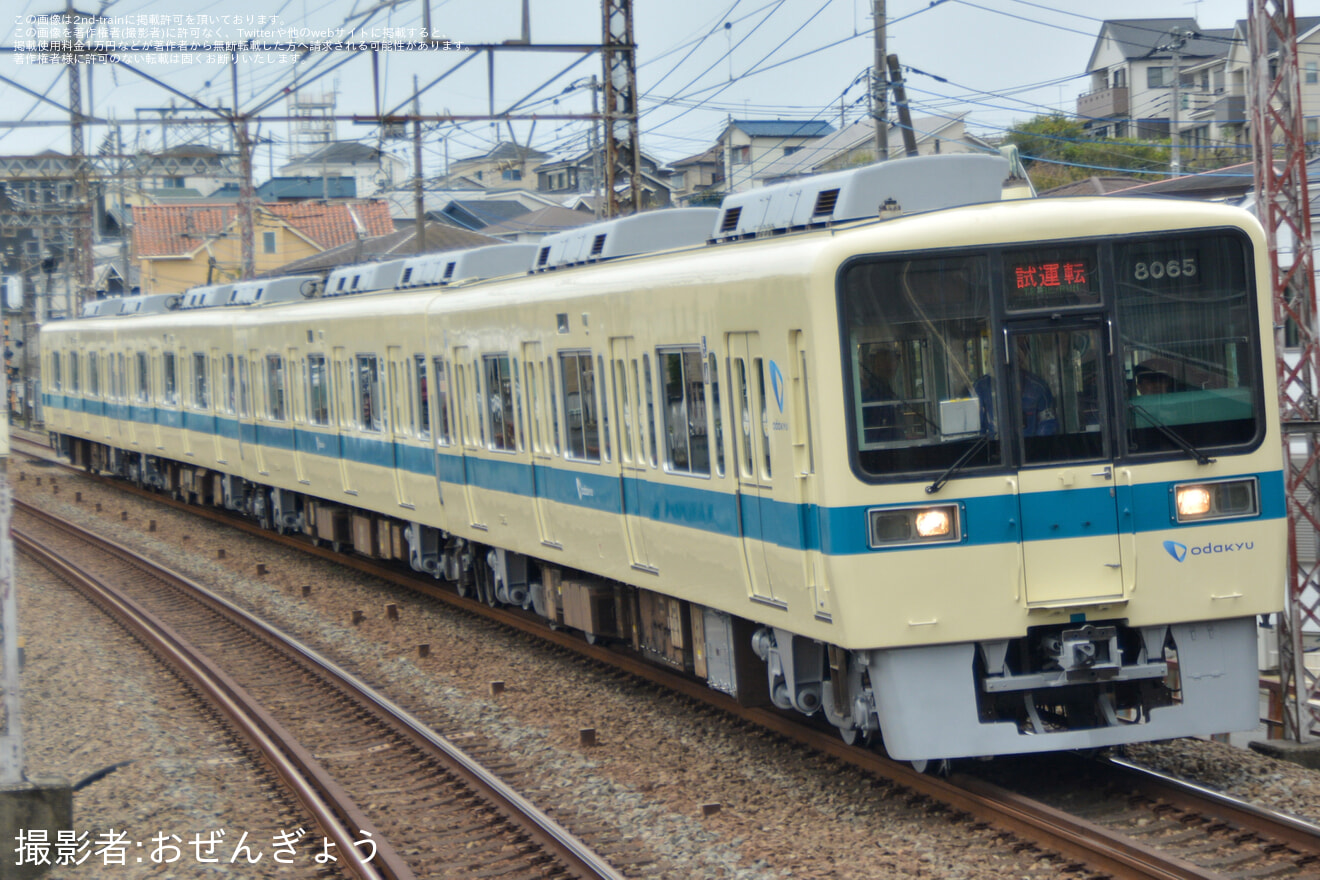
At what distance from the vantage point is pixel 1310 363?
349 inches

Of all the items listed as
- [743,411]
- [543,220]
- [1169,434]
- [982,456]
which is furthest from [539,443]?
[543,220]

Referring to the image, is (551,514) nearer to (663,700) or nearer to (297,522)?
(663,700)

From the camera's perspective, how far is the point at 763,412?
7.49 metres

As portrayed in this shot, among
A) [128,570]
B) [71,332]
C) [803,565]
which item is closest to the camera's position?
[803,565]

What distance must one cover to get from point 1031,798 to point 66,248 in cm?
3865

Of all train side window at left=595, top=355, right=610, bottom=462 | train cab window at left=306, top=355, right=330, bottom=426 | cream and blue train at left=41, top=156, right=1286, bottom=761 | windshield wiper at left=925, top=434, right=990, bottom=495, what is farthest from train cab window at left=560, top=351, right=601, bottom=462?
train cab window at left=306, top=355, right=330, bottom=426

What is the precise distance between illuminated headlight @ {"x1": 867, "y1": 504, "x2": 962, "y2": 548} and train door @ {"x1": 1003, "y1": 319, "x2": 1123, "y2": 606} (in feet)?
0.97

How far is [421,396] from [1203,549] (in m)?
8.18

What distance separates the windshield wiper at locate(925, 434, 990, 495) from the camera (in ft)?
21.9

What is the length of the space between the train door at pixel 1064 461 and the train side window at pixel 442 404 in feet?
23.0

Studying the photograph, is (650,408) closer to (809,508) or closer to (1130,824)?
(809,508)

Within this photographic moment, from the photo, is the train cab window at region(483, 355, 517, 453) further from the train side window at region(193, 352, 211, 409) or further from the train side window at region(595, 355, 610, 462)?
the train side window at region(193, 352, 211, 409)

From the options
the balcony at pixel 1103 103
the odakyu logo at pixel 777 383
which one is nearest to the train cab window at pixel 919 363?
the odakyu logo at pixel 777 383

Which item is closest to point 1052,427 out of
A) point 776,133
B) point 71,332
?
point 71,332
